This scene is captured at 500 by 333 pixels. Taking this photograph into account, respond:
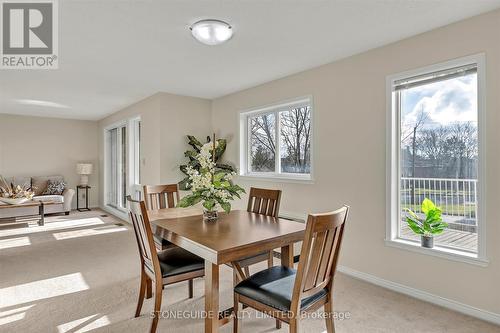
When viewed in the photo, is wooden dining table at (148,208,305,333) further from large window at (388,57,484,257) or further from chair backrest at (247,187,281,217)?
large window at (388,57,484,257)

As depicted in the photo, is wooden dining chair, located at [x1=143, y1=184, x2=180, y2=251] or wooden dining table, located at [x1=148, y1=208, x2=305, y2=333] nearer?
wooden dining table, located at [x1=148, y1=208, x2=305, y2=333]

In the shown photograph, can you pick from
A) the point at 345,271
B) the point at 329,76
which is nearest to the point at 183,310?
the point at 345,271

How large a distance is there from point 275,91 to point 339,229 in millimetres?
2773

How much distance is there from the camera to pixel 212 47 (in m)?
2.94

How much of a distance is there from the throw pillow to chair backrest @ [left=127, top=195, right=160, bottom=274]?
5815 millimetres

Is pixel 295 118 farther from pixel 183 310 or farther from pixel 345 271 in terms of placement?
pixel 183 310

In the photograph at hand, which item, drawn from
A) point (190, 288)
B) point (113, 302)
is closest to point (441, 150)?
point (190, 288)

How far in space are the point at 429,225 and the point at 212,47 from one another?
8.68 feet

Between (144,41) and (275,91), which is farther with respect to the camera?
(275,91)

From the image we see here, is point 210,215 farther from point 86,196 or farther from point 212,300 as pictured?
point 86,196

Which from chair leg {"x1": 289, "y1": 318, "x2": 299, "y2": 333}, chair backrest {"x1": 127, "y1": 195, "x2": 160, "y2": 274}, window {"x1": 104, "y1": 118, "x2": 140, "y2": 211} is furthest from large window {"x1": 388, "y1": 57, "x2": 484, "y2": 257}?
window {"x1": 104, "y1": 118, "x2": 140, "y2": 211}

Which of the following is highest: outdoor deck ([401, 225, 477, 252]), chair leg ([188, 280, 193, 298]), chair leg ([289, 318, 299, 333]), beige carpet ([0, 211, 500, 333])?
outdoor deck ([401, 225, 477, 252])

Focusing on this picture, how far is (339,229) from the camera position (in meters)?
1.71

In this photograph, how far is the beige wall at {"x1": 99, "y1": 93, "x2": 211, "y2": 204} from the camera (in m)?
4.75
